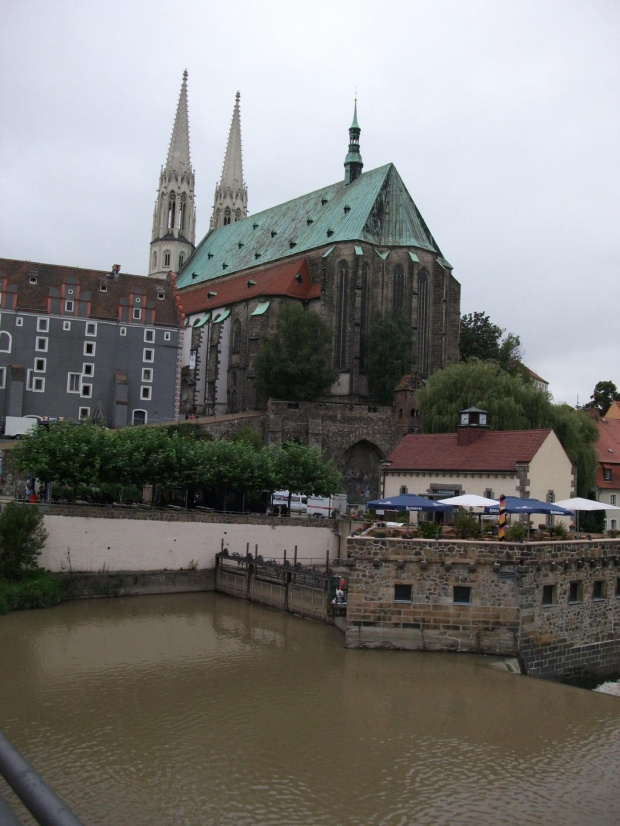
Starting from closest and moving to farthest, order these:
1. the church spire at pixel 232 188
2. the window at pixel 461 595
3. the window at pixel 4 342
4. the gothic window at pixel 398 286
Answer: the window at pixel 461 595 < the window at pixel 4 342 < the gothic window at pixel 398 286 < the church spire at pixel 232 188

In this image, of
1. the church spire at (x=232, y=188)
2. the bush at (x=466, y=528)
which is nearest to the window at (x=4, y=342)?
the bush at (x=466, y=528)

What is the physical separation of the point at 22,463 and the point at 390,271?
4158 cm

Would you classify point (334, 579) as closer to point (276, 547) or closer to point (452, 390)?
point (276, 547)

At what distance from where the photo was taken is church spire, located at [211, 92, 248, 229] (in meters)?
110

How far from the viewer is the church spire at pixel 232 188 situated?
362 ft

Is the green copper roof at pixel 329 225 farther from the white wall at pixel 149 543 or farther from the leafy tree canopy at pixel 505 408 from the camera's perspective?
the white wall at pixel 149 543

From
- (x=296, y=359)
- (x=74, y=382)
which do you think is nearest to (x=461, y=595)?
(x=296, y=359)

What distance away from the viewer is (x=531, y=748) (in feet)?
55.9

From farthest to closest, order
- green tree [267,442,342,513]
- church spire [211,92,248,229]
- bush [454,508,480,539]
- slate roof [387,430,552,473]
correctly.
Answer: church spire [211,92,248,229] → green tree [267,442,342,513] → slate roof [387,430,552,473] → bush [454,508,480,539]

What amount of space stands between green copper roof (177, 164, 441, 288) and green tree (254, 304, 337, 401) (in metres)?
11.1

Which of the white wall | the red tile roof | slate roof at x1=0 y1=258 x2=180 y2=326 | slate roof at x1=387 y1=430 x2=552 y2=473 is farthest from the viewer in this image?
the red tile roof

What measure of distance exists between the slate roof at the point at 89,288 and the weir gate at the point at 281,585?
95.9 feet

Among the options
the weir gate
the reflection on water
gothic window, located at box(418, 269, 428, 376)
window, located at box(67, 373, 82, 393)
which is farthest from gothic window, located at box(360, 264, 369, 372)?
the reflection on water

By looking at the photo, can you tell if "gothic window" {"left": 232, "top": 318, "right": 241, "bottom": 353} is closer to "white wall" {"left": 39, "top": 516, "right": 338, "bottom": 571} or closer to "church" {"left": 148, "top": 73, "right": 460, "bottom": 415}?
"church" {"left": 148, "top": 73, "right": 460, "bottom": 415}
